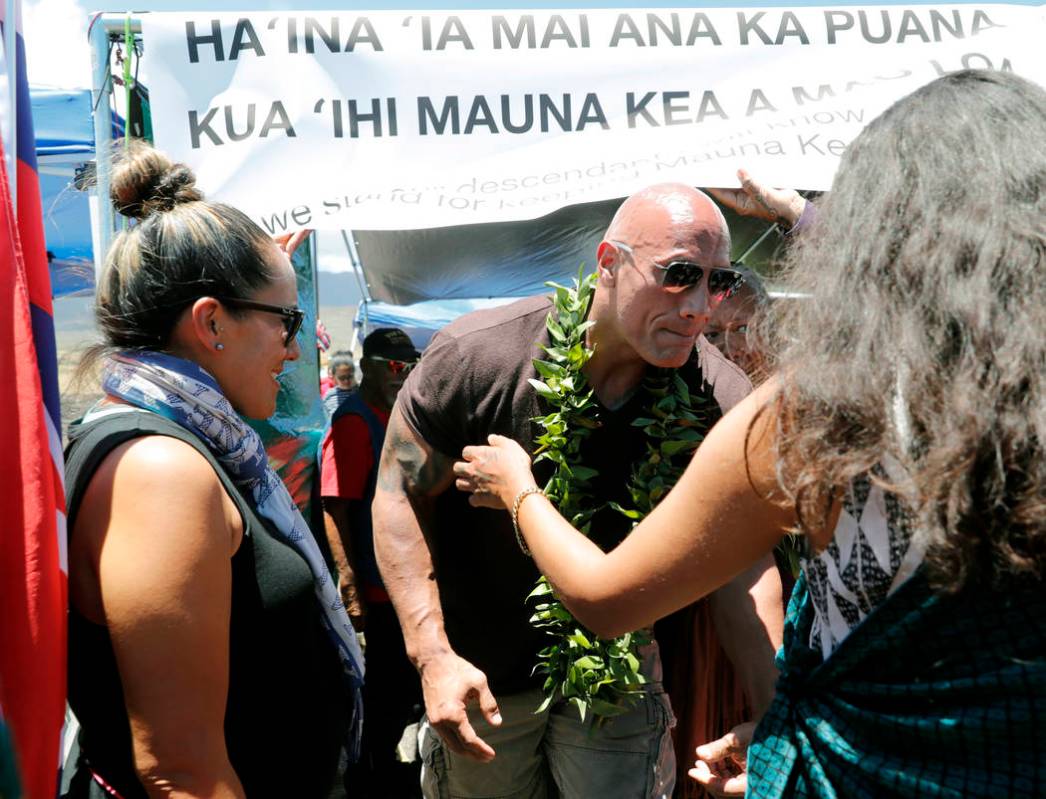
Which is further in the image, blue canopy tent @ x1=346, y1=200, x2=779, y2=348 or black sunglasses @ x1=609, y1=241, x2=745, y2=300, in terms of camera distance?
blue canopy tent @ x1=346, y1=200, x2=779, y2=348

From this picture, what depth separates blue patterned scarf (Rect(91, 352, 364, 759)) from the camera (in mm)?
1795

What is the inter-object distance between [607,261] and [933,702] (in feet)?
5.50

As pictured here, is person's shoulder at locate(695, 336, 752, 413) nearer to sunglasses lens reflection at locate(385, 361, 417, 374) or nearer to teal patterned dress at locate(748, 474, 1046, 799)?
teal patterned dress at locate(748, 474, 1046, 799)

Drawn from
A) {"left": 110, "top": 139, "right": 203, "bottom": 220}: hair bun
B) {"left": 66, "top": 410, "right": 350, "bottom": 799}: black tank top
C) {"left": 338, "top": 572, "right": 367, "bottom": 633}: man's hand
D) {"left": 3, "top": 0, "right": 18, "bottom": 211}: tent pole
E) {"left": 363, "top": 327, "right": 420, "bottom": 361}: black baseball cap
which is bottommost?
{"left": 338, "top": 572, "right": 367, "bottom": 633}: man's hand

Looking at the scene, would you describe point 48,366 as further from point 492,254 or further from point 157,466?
point 492,254

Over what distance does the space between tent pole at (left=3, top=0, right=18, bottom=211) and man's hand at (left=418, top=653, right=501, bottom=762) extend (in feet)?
4.73

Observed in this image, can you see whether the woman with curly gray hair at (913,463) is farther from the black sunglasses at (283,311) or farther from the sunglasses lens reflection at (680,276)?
the sunglasses lens reflection at (680,276)

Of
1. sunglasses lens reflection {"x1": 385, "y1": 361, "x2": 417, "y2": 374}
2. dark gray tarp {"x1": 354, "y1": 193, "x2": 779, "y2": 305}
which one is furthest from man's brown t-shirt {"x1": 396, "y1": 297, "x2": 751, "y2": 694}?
dark gray tarp {"x1": 354, "y1": 193, "x2": 779, "y2": 305}

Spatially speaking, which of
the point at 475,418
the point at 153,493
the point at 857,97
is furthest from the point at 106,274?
the point at 857,97

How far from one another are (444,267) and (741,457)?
5.78m

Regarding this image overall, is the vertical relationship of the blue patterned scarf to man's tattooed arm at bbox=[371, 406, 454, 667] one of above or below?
above

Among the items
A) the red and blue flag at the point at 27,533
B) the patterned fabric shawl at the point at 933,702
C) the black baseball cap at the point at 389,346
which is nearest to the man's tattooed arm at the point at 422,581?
the red and blue flag at the point at 27,533

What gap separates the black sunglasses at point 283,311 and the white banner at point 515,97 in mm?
1397

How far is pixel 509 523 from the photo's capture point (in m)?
2.66
